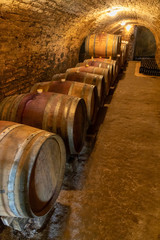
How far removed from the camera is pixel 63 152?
2.01 metres

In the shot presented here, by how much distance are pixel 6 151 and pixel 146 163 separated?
2301mm

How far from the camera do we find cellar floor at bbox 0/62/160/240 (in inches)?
75.0

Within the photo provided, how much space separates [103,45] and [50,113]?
522 cm

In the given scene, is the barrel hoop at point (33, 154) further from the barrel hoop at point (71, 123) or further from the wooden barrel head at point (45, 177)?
the barrel hoop at point (71, 123)

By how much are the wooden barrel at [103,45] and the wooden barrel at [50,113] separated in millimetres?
4720

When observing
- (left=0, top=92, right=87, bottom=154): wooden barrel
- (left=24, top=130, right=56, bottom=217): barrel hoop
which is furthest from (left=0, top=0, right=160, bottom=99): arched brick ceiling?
(left=24, top=130, right=56, bottom=217): barrel hoop

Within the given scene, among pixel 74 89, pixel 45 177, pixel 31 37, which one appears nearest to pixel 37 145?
pixel 45 177

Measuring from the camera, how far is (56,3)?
13.4ft

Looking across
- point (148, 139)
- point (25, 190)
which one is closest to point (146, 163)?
point (148, 139)

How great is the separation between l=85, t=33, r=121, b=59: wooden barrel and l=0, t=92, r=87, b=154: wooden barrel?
4720 millimetres

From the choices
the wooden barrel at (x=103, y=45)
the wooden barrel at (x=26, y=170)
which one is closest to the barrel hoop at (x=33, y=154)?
the wooden barrel at (x=26, y=170)

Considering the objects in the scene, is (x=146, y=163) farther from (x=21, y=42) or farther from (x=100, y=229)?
(x=21, y=42)

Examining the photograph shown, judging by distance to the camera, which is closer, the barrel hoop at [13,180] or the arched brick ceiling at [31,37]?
the barrel hoop at [13,180]

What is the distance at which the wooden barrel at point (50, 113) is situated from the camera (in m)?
2.29
